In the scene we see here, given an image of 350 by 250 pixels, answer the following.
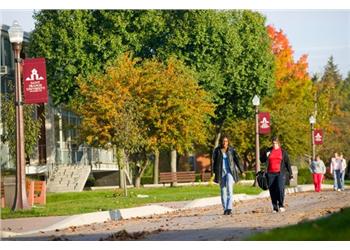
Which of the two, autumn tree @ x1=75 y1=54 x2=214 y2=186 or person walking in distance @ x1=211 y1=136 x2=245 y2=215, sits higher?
autumn tree @ x1=75 y1=54 x2=214 y2=186

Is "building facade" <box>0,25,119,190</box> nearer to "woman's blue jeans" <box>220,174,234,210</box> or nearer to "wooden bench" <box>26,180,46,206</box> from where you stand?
"wooden bench" <box>26,180,46,206</box>

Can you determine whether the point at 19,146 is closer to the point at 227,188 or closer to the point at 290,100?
the point at 227,188

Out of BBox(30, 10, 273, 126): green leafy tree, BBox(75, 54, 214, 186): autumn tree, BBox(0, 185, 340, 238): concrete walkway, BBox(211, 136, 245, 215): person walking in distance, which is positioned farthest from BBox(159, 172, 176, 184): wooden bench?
BBox(211, 136, 245, 215): person walking in distance

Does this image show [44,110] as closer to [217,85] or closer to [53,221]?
[217,85]

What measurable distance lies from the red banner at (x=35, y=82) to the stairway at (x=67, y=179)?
82.9 feet

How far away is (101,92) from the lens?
47188mm

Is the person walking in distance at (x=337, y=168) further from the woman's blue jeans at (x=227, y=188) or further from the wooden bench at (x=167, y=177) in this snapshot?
the woman's blue jeans at (x=227, y=188)

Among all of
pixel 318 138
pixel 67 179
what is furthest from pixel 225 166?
pixel 318 138

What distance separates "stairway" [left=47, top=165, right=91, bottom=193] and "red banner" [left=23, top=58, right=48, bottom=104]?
25263mm

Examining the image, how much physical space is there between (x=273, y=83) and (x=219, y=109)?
123 inches

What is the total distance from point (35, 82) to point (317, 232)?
1286 centimetres

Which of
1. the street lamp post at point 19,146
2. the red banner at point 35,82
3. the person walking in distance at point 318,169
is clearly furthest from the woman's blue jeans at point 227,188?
the person walking in distance at point 318,169

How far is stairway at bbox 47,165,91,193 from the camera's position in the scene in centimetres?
5112

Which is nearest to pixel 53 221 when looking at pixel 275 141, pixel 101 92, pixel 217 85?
pixel 275 141
